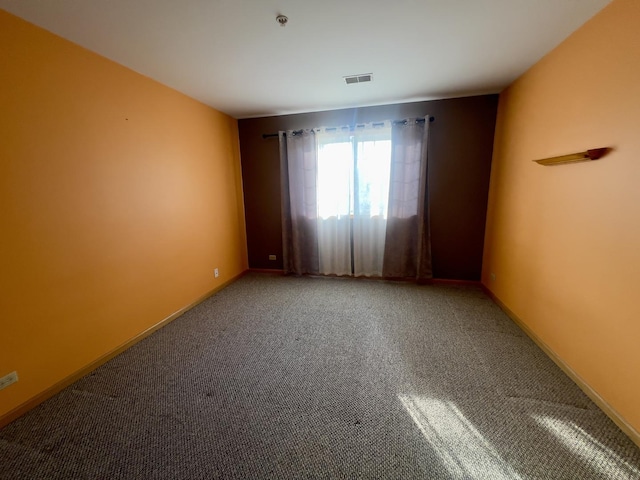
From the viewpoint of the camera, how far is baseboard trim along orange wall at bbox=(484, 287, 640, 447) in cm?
133

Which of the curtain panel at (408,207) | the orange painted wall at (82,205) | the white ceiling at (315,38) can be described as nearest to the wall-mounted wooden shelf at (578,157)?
the white ceiling at (315,38)

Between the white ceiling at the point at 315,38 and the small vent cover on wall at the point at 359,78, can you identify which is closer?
the white ceiling at the point at 315,38

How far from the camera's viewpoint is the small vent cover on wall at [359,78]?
2395 millimetres

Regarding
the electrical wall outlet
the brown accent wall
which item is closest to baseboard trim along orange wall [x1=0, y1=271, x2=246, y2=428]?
the electrical wall outlet

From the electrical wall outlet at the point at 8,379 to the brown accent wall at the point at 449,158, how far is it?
9.86 feet

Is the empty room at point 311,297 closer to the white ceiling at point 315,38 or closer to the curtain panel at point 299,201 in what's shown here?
the white ceiling at point 315,38

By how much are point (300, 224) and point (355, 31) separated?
2422 mm

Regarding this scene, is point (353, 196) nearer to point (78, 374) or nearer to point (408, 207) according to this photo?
point (408, 207)

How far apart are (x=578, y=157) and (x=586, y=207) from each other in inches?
12.8

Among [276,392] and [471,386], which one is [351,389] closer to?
[276,392]

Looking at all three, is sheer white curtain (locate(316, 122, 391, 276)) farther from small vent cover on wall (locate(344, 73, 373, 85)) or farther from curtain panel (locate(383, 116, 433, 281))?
small vent cover on wall (locate(344, 73, 373, 85))

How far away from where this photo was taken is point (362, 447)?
1.31m

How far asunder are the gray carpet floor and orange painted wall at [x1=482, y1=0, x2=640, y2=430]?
28 centimetres

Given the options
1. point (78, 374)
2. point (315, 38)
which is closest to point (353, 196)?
point (315, 38)
